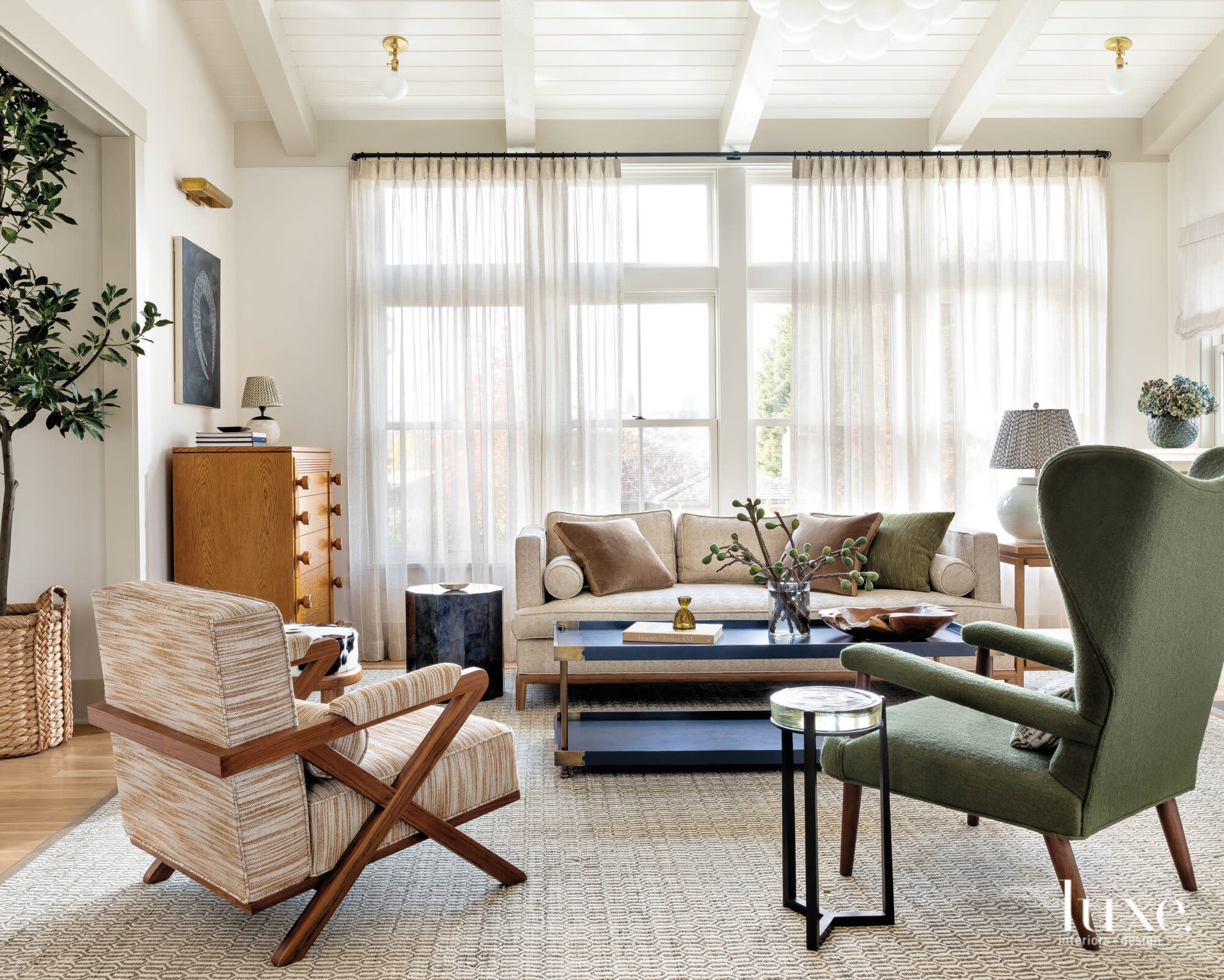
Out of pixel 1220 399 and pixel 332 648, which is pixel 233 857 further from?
pixel 1220 399

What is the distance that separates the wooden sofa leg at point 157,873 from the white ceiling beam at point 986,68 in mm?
4850

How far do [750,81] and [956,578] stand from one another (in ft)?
8.81

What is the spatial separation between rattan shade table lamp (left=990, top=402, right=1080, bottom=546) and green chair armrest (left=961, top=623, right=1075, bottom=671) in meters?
2.21

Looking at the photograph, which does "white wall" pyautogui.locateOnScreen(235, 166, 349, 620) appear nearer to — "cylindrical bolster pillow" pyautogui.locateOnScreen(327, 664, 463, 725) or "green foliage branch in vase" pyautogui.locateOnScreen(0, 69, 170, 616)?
"green foliage branch in vase" pyautogui.locateOnScreen(0, 69, 170, 616)

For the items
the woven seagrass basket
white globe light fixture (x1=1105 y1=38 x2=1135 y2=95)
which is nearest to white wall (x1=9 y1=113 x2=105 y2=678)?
the woven seagrass basket

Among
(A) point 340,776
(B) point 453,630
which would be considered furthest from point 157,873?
(B) point 453,630

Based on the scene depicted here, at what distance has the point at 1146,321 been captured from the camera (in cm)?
539

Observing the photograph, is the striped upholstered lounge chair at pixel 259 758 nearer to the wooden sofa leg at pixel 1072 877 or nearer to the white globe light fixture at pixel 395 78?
the wooden sofa leg at pixel 1072 877

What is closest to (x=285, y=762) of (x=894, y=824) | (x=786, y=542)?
(x=894, y=824)

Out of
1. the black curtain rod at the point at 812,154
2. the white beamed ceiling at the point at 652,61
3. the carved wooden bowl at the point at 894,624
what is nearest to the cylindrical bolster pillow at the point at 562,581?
the carved wooden bowl at the point at 894,624

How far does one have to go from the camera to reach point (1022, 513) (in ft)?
15.4

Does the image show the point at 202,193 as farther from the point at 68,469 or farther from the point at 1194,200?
the point at 1194,200

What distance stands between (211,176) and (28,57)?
5.96 ft

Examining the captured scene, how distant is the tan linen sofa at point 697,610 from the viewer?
402cm
